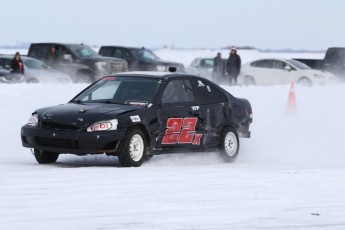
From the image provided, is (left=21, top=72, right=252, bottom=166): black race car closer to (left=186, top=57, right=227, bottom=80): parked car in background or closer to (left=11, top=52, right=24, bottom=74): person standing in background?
(left=11, top=52, right=24, bottom=74): person standing in background

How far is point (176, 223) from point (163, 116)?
5209mm

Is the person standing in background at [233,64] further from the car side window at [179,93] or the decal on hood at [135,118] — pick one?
the decal on hood at [135,118]

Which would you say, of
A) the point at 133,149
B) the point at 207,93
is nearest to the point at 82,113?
the point at 133,149

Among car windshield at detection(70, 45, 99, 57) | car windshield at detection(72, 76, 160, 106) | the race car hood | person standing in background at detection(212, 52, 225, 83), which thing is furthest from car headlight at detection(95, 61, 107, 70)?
Result: the race car hood

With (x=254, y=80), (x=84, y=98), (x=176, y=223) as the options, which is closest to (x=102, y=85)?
(x=84, y=98)

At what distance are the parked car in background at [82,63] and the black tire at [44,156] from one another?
66.6ft

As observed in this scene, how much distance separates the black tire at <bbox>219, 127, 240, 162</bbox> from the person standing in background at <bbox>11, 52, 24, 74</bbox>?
16009 mm

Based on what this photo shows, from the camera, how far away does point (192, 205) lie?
8.90 m

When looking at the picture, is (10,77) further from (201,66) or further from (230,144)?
(230,144)

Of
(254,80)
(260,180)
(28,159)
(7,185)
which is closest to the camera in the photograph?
(7,185)

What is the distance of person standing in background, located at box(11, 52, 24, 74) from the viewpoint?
96.3 feet

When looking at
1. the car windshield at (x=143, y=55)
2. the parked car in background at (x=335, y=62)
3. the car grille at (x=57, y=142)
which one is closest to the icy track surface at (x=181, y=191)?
the car grille at (x=57, y=142)

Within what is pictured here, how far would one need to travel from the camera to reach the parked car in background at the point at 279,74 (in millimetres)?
37031

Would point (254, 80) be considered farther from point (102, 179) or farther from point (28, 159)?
point (102, 179)
